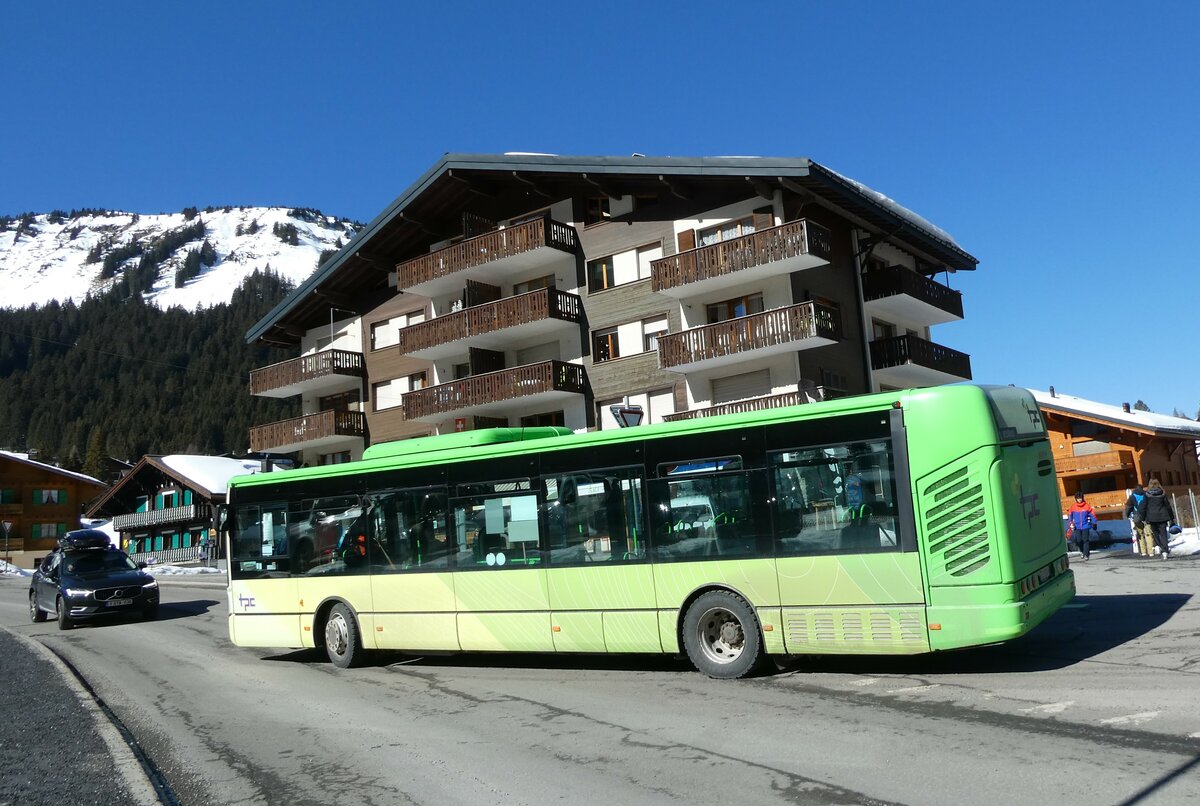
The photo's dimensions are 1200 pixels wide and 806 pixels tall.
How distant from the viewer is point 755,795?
19.4 feet

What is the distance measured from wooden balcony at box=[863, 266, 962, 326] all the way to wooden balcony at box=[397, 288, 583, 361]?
9.72 m

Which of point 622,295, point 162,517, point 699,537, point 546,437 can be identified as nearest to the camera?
point 699,537

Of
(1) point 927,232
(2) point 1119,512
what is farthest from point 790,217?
(2) point 1119,512

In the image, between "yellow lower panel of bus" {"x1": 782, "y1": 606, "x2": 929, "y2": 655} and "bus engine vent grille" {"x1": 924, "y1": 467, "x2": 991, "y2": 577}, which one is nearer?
"bus engine vent grille" {"x1": 924, "y1": 467, "x2": 991, "y2": 577}

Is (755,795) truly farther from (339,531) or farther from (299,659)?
(299,659)

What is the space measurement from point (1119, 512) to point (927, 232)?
10.9 m

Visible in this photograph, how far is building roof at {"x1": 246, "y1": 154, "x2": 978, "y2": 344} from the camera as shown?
28.1 m

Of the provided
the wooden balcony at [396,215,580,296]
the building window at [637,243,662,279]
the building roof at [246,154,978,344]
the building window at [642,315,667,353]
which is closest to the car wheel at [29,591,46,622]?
the wooden balcony at [396,215,580,296]

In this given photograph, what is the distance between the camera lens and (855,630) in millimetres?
9500

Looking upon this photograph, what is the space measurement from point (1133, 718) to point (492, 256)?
94.5 feet

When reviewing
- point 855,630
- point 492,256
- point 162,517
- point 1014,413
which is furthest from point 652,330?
point 162,517

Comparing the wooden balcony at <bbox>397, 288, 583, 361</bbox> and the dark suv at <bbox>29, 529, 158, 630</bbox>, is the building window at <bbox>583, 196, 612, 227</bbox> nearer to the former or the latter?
the wooden balcony at <bbox>397, 288, 583, 361</bbox>

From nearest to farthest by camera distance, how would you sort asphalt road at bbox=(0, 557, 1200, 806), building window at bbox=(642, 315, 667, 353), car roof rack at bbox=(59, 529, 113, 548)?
1. asphalt road at bbox=(0, 557, 1200, 806)
2. car roof rack at bbox=(59, 529, 113, 548)
3. building window at bbox=(642, 315, 667, 353)

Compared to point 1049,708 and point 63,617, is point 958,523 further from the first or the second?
point 63,617
